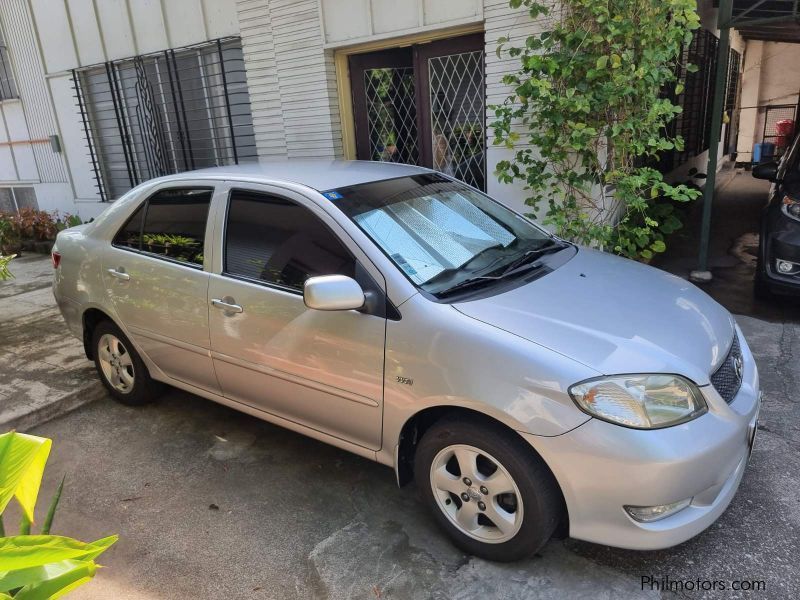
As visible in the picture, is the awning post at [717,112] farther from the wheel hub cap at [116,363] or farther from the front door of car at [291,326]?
the wheel hub cap at [116,363]

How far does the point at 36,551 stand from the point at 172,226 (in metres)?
2.72

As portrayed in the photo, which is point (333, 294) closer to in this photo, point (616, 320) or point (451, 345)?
point (451, 345)

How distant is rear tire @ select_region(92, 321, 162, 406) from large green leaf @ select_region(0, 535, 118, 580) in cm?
287

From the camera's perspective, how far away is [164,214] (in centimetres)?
381

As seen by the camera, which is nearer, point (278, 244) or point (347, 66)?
point (278, 244)

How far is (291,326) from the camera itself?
3029 millimetres

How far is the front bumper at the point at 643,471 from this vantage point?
2.22 m

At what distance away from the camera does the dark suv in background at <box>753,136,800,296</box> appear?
5009 millimetres

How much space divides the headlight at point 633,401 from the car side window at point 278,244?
47.8 inches

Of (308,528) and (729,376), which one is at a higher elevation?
(729,376)

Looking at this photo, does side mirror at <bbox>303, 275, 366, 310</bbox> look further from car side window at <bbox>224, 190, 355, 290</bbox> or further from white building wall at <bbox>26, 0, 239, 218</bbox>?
white building wall at <bbox>26, 0, 239, 218</bbox>

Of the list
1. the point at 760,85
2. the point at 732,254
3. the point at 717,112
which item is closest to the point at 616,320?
the point at 717,112

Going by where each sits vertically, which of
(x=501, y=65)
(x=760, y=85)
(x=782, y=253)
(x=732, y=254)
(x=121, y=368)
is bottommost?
(x=732, y=254)

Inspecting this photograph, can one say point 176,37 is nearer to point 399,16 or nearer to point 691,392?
point 399,16
